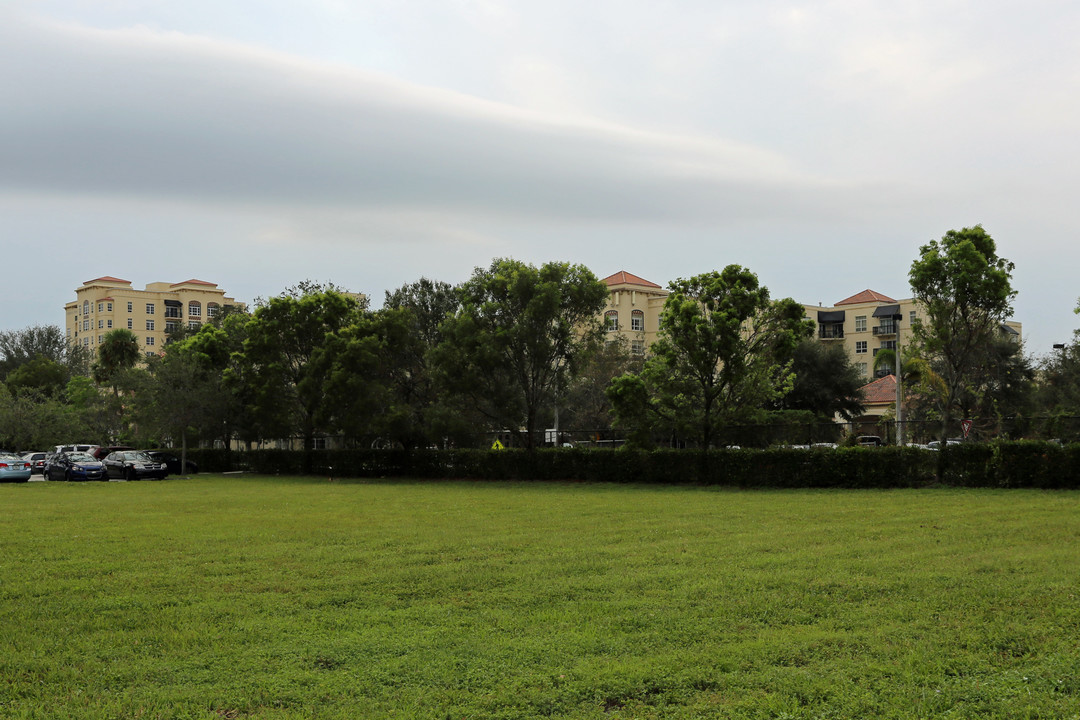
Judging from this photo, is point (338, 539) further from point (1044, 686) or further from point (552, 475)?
point (552, 475)

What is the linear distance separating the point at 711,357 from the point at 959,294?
365 inches

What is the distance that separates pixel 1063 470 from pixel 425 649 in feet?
86.2

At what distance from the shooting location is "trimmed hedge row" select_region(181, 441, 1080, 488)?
29.3 meters

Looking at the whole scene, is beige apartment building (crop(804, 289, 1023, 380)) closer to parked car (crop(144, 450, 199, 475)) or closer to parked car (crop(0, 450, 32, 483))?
parked car (crop(144, 450, 199, 475))

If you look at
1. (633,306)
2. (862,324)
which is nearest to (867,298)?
(862,324)

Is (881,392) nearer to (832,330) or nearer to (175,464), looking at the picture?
(832,330)

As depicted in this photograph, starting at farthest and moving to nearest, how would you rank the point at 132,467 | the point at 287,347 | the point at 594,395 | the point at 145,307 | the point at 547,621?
the point at 145,307 < the point at 594,395 < the point at 287,347 < the point at 132,467 < the point at 547,621

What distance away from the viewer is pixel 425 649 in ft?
27.3

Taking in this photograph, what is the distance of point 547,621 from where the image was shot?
9469 mm

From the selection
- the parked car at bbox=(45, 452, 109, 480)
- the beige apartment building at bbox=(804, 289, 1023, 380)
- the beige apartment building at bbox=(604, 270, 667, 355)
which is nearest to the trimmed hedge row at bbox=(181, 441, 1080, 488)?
the parked car at bbox=(45, 452, 109, 480)

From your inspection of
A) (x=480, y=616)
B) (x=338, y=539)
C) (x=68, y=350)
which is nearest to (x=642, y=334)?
(x=68, y=350)

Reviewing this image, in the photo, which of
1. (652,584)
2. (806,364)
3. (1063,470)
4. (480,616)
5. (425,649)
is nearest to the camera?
(425,649)

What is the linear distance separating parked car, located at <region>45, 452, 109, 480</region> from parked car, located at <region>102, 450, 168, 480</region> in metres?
0.86

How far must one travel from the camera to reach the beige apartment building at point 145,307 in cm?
14800
